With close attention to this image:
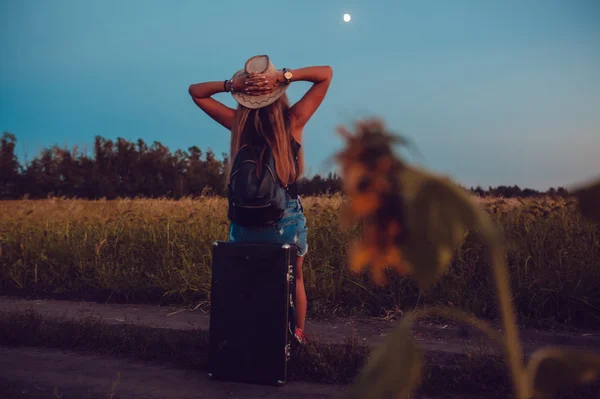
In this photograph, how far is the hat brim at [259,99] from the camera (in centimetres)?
366

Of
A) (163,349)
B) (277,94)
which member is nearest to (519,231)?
(277,94)

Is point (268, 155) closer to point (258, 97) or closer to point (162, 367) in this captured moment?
point (258, 97)

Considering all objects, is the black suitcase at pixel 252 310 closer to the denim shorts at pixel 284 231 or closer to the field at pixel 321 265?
the denim shorts at pixel 284 231

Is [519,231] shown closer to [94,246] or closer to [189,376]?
[189,376]

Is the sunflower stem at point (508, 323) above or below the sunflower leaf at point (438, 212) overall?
below

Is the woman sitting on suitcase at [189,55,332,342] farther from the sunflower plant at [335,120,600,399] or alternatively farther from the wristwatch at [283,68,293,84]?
the sunflower plant at [335,120,600,399]

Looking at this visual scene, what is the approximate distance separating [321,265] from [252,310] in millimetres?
2327

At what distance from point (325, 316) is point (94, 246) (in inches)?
142

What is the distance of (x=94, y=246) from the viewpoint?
7113mm

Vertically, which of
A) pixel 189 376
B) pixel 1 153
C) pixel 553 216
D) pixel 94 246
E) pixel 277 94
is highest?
pixel 1 153

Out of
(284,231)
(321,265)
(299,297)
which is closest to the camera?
(284,231)

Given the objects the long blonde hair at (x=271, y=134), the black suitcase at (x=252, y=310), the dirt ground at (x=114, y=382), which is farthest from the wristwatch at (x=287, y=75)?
the dirt ground at (x=114, y=382)

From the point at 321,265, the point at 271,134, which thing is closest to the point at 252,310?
the point at 271,134

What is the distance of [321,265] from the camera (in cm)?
561
